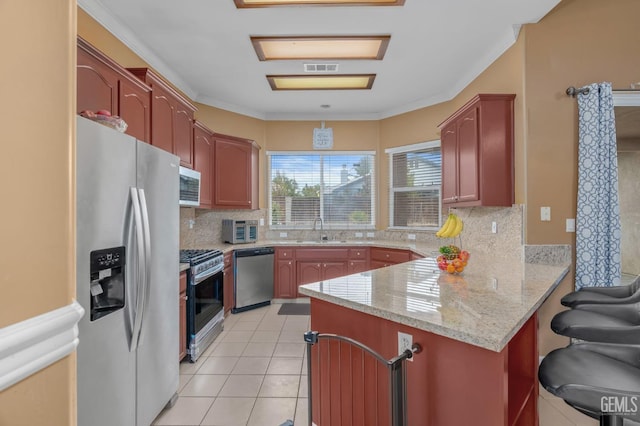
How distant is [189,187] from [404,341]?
2550 mm

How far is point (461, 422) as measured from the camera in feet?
3.75

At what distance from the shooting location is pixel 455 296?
1501 millimetres

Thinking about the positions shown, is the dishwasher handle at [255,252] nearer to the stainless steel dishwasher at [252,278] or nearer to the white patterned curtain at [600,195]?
the stainless steel dishwasher at [252,278]

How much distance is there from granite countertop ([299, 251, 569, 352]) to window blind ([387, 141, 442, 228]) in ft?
6.82

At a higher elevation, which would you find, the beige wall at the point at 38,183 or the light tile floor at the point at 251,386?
the beige wall at the point at 38,183

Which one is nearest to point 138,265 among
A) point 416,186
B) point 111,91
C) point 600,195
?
point 111,91

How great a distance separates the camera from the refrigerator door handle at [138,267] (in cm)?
163

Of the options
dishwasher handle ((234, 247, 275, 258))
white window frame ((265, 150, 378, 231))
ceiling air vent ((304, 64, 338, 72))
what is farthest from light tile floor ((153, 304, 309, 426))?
ceiling air vent ((304, 64, 338, 72))

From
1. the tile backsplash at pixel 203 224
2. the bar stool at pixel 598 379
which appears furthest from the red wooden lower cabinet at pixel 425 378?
the tile backsplash at pixel 203 224

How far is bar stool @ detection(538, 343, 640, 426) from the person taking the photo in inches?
37.2

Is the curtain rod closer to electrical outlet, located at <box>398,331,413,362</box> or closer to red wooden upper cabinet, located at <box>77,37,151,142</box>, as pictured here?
electrical outlet, located at <box>398,331,413,362</box>

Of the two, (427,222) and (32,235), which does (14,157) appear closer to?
(32,235)

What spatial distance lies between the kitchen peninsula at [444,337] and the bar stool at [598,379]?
0.19 metres

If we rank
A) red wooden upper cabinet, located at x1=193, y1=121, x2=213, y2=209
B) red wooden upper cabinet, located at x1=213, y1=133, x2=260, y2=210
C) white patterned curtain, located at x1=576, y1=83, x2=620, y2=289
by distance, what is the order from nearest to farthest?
white patterned curtain, located at x1=576, y1=83, x2=620, y2=289
red wooden upper cabinet, located at x1=193, y1=121, x2=213, y2=209
red wooden upper cabinet, located at x1=213, y1=133, x2=260, y2=210
